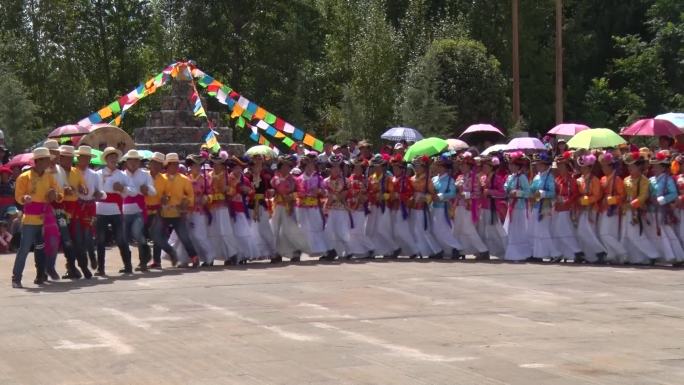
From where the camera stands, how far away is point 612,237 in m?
18.0

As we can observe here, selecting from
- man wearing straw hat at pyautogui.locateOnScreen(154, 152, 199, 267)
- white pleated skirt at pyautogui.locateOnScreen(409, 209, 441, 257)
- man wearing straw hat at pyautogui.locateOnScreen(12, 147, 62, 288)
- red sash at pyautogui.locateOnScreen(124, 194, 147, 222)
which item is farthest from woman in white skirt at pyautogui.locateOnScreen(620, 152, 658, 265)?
man wearing straw hat at pyautogui.locateOnScreen(12, 147, 62, 288)

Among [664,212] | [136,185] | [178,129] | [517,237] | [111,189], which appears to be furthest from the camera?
[178,129]

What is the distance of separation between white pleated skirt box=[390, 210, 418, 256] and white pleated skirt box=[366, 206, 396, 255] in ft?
0.23

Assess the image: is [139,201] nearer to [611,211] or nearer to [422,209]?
[422,209]

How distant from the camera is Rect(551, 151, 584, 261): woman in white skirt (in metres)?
18.3

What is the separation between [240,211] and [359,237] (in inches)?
85.0

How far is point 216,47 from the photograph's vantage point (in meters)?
43.9

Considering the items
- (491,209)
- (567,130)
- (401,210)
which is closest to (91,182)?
(401,210)

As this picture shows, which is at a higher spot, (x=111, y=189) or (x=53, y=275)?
(x=111, y=189)

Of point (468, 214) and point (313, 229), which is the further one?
point (468, 214)

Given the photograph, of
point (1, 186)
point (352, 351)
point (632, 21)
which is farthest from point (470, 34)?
point (352, 351)

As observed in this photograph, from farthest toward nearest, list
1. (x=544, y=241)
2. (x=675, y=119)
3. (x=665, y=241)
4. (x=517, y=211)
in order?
(x=675, y=119) < (x=517, y=211) < (x=544, y=241) < (x=665, y=241)

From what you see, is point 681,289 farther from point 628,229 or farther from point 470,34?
point 470,34

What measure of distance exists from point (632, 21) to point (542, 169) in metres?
33.1
